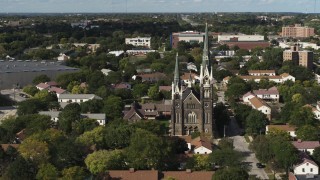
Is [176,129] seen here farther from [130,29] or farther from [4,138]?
[130,29]

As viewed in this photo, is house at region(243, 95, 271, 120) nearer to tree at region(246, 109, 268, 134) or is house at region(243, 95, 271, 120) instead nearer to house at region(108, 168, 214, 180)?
tree at region(246, 109, 268, 134)

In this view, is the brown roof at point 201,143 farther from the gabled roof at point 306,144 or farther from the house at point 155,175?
the house at point 155,175

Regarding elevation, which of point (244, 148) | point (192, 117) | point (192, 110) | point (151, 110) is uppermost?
point (192, 110)

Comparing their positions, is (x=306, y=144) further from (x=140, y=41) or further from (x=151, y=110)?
(x=140, y=41)

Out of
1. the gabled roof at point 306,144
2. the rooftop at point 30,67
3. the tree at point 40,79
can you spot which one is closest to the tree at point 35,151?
the gabled roof at point 306,144

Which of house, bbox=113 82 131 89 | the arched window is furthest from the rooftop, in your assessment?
the arched window

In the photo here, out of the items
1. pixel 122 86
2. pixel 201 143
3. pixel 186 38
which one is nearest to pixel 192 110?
pixel 201 143

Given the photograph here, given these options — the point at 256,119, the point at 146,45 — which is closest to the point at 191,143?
the point at 256,119

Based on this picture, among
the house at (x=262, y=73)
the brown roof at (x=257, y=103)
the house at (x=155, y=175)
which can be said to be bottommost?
the house at (x=155, y=175)
